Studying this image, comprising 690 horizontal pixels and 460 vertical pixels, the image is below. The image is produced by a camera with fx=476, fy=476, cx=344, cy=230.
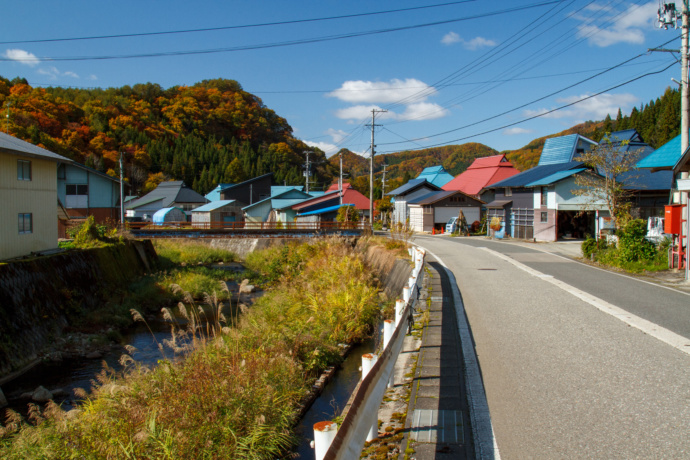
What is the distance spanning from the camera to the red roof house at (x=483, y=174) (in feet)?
160

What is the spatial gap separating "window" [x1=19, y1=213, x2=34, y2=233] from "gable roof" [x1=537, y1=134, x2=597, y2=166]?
3258 centimetres

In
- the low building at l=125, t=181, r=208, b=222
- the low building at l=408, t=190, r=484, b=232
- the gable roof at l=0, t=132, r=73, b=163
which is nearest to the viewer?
the gable roof at l=0, t=132, r=73, b=163

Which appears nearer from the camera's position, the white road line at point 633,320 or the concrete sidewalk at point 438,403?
the concrete sidewalk at point 438,403

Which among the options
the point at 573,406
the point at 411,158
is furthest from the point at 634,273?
the point at 411,158

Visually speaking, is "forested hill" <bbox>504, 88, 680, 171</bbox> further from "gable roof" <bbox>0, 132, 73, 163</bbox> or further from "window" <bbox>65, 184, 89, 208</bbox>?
"window" <bbox>65, 184, 89, 208</bbox>

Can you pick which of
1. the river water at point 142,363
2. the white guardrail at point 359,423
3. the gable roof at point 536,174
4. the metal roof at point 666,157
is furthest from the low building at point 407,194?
the white guardrail at point 359,423

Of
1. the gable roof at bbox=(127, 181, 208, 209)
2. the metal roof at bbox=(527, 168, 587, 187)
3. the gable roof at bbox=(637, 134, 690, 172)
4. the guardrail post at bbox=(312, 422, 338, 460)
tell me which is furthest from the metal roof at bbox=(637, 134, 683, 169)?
the gable roof at bbox=(127, 181, 208, 209)

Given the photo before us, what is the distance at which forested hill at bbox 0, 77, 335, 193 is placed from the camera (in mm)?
57281

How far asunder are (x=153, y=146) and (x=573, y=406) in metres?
76.8

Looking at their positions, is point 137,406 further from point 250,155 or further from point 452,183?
point 250,155

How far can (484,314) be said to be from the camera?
29.0 feet

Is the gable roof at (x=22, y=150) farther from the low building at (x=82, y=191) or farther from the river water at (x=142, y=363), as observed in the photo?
the low building at (x=82, y=191)

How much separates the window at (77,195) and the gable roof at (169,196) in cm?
2011

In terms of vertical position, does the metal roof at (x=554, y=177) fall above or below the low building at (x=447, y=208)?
above
